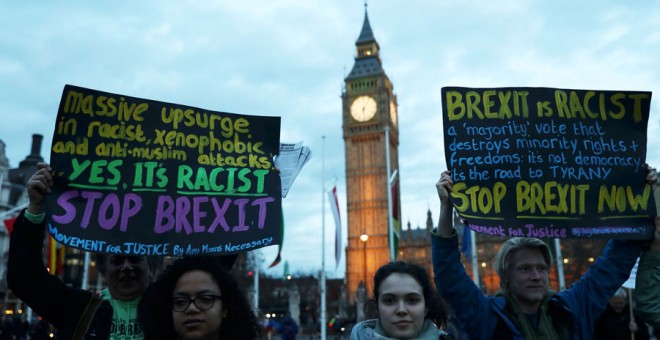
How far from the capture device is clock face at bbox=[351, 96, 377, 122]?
66.3 metres

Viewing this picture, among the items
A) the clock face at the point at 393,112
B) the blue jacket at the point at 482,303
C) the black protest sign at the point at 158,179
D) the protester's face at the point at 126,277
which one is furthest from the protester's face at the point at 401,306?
the clock face at the point at 393,112

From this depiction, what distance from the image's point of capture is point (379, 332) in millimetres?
2779

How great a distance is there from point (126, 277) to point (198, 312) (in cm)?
111

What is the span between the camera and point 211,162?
3.98 meters

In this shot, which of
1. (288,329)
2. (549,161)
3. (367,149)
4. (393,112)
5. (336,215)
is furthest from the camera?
(393,112)

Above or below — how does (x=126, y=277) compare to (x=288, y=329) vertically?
above

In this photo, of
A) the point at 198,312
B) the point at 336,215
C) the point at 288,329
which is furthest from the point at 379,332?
the point at 336,215

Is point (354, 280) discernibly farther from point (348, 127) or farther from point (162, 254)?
point (162, 254)

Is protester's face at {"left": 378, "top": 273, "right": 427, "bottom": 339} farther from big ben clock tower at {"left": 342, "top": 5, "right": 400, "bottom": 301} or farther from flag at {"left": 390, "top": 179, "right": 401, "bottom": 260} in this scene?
big ben clock tower at {"left": 342, "top": 5, "right": 400, "bottom": 301}

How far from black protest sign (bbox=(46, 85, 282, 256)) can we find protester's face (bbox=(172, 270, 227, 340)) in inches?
35.7

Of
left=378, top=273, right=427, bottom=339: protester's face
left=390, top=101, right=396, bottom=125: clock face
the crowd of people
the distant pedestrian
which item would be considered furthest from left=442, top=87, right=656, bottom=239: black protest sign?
left=390, top=101, right=396, bottom=125: clock face

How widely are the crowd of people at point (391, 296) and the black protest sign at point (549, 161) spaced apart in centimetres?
20

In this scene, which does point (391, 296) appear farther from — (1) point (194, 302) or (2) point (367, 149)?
(2) point (367, 149)

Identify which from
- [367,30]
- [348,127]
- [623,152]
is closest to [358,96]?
[348,127]
